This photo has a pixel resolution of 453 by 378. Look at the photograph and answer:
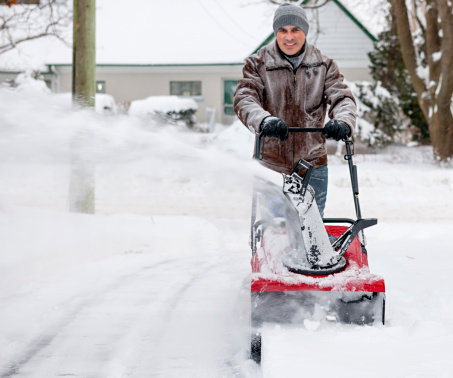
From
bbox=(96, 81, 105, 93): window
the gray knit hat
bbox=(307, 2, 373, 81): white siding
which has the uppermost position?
bbox=(307, 2, 373, 81): white siding

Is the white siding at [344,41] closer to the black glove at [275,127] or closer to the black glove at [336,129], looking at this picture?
the black glove at [336,129]

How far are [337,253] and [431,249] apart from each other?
10.1 ft

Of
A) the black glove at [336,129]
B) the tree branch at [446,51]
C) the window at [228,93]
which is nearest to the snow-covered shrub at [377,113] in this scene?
the tree branch at [446,51]

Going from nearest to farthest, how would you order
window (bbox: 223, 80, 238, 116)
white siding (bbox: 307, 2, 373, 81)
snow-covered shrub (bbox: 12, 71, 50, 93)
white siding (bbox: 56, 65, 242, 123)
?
snow-covered shrub (bbox: 12, 71, 50, 93), white siding (bbox: 307, 2, 373, 81), white siding (bbox: 56, 65, 242, 123), window (bbox: 223, 80, 238, 116)

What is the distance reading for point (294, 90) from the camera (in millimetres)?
3732

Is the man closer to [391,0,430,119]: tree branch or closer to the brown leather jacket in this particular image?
the brown leather jacket

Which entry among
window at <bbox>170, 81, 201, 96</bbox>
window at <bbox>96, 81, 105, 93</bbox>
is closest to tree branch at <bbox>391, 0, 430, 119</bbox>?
window at <bbox>170, 81, 201, 96</bbox>

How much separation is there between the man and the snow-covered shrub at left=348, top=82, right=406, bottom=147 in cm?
1421

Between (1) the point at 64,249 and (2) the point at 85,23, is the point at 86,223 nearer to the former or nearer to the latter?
(1) the point at 64,249

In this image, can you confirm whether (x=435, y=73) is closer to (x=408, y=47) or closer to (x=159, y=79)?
(x=408, y=47)

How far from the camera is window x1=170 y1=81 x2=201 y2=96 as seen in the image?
84.3ft

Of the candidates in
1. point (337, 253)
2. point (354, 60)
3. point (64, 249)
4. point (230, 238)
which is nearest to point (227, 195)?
point (230, 238)

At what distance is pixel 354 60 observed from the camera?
22.4 m

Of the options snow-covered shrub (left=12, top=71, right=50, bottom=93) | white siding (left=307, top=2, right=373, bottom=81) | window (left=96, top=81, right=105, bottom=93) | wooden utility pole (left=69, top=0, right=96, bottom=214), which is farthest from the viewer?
window (left=96, top=81, right=105, bottom=93)
